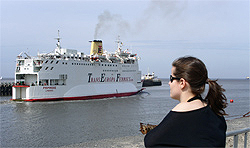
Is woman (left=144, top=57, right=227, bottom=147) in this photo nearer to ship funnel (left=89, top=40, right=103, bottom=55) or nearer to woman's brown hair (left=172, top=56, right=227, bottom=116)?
woman's brown hair (left=172, top=56, right=227, bottom=116)

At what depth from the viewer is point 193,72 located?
1604 millimetres

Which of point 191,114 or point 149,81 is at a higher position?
point 191,114

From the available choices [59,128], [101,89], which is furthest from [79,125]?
[101,89]

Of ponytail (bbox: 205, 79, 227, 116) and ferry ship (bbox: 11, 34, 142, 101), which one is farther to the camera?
ferry ship (bbox: 11, 34, 142, 101)

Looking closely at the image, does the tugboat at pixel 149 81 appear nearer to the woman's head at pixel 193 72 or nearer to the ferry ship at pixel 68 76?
the ferry ship at pixel 68 76

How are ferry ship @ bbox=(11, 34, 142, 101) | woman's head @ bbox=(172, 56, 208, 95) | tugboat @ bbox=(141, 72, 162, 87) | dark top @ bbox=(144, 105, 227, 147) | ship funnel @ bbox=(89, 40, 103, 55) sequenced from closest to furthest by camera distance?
1. dark top @ bbox=(144, 105, 227, 147)
2. woman's head @ bbox=(172, 56, 208, 95)
3. ferry ship @ bbox=(11, 34, 142, 101)
4. ship funnel @ bbox=(89, 40, 103, 55)
5. tugboat @ bbox=(141, 72, 162, 87)

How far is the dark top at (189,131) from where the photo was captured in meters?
1.49

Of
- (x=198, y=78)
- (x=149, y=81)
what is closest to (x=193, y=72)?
(x=198, y=78)

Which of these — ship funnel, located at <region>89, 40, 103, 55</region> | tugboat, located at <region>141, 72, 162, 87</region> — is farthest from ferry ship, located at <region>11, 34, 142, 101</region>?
tugboat, located at <region>141, 72, 162, 87</region>

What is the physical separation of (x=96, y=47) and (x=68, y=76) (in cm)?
838

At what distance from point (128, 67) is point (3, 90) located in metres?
19.9

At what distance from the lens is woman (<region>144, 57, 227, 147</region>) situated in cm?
149

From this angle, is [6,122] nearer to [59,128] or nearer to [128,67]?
[59,128]

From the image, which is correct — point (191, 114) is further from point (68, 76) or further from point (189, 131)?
point (68, 76)
